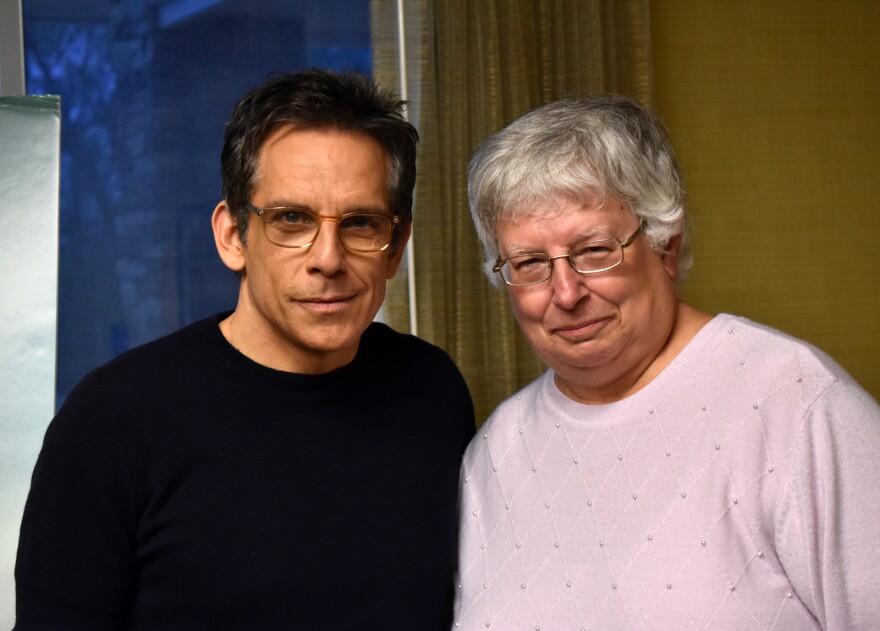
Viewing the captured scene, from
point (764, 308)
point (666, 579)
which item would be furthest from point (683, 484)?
point (764, 308)

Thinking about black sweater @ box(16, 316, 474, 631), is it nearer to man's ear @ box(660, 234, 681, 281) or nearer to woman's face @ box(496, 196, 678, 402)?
woman's face @ box(496, 196, 678, 402)

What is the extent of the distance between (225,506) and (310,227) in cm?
48

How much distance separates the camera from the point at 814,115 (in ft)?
13.4

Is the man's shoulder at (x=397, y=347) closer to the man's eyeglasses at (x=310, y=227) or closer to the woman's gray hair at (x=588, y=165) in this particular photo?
the man's eyeglasses at (x=310, y=227)

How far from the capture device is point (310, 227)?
1562 millimetres

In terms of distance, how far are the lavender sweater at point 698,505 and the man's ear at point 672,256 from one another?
0.36ft

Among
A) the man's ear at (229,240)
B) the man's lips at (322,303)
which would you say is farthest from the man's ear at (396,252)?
the man's ear at (229,240)

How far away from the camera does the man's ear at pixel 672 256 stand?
1547 mm

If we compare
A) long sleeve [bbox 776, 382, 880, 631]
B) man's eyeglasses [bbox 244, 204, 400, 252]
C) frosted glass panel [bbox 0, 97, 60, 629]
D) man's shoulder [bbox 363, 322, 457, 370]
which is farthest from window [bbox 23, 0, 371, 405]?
long sleeve [bbox 776, 382, 880, 631]

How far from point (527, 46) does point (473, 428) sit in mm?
2094

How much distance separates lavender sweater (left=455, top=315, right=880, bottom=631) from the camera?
126cm

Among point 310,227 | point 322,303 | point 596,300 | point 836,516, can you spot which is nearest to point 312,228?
point 310,227

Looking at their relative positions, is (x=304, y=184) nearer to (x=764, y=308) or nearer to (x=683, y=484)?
(x=683, y=484)

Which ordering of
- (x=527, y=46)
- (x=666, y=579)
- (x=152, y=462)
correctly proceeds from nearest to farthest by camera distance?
1. (x=666, y=579)
2. (x=152, y=462)
3. (x=527, y=46)
